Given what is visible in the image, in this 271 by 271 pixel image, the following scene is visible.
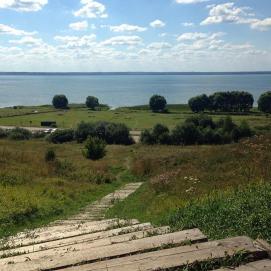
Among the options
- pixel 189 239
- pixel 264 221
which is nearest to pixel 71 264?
pixel 189 239

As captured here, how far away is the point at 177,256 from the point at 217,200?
445 cm

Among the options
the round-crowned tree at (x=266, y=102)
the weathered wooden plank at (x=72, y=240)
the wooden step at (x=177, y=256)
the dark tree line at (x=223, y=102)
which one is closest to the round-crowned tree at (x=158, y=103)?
the dark tree line at (x=223, y=102)

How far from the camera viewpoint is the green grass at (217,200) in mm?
7088

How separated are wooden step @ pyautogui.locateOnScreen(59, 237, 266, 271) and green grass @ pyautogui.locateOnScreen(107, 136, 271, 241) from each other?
1112 millimetres

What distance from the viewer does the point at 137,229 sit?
7.77m

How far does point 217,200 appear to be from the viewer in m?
9.43

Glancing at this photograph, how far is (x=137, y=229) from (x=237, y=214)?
1.66 m

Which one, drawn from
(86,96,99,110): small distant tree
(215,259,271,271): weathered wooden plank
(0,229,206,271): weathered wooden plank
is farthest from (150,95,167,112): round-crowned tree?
(215,259,271,271): weathered wooden plank

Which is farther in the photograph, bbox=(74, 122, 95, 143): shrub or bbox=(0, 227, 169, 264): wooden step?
bbox=(74, 122, 95, 143): shrub

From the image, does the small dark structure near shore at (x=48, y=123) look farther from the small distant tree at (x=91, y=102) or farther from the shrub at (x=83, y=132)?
the small distant tree at (x=91, y=102)

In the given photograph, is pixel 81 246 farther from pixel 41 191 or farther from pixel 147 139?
pixel 147 139

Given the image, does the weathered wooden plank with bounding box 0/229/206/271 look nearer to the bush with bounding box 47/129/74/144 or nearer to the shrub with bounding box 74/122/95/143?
the shrub with bounding box 74/122/95/143

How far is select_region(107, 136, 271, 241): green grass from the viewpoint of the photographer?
7088 mm

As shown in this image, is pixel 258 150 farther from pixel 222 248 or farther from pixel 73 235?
pixel 222 248
